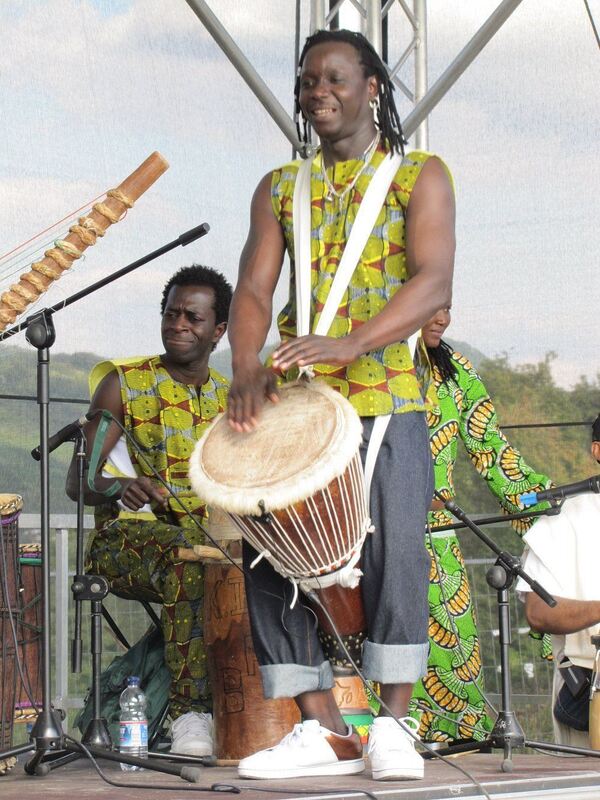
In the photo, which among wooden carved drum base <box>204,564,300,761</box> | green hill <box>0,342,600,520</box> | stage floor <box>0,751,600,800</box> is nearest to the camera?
stage floor <box>0,751,600,800</box>

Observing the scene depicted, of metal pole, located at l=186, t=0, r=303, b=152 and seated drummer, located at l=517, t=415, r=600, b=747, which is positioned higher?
metal pole, located at l=186, t=0, r=303, b=152

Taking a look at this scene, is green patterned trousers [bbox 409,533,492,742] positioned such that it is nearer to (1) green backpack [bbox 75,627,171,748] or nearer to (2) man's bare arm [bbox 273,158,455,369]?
(1) green backpack [bbox 75,627,171,748]

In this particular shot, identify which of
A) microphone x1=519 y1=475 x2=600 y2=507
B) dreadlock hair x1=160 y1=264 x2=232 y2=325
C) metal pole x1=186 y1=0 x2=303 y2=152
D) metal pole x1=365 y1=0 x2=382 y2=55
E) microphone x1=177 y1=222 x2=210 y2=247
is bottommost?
microphone x1=519 y1=475 x2=600 y2=507

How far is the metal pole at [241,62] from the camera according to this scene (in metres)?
5.20

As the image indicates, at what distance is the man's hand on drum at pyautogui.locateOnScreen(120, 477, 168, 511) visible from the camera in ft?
14.1

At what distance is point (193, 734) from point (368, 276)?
1.62 meters

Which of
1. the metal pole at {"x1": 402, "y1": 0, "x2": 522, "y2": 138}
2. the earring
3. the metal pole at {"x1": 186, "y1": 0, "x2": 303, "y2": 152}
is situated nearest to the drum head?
the earring

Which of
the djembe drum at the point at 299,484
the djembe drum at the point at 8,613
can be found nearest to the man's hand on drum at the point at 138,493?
the djembe drum at the point at 8,613

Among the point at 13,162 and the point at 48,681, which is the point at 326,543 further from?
the point at 13,162

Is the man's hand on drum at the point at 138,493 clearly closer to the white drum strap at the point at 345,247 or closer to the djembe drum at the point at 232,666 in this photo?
the djembe drum at the point at 232,666

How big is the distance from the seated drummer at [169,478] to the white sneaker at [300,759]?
3.28 ft

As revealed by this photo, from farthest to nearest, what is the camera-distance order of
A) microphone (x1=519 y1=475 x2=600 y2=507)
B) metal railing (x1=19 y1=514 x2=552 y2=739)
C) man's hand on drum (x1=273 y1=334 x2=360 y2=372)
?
metal railing (x1=19 y1=514 x2=552 y2=739)
microphone (x1=519 y1=475 x2=600 y2=507)
man's hand on drum (x1=273 y1=334 x2=360 y2=372)

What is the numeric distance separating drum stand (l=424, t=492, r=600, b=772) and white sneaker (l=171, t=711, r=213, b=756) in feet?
2.53

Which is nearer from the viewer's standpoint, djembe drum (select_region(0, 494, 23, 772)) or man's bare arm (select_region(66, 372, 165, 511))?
djembe drum (select_region(0, 494, 23, 772))
